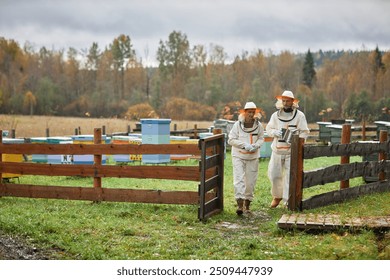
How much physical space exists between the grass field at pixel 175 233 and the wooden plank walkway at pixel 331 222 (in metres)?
0.08

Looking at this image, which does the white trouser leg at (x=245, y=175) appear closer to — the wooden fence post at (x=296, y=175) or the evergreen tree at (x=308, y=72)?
the wooden fence post at (x=296, y=175)

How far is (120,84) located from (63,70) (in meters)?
6.13

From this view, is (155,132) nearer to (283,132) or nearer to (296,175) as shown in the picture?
(283,132)

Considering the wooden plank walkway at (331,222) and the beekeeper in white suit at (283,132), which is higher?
the beekeeper in white suit at (283,132)

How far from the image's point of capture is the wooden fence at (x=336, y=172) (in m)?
9.06

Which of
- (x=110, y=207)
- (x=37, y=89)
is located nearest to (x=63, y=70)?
(x=37, y=89)

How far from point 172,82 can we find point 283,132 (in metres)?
42.7

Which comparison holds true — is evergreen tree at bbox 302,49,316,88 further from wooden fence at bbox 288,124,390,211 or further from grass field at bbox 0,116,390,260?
grass field at bbox 0,116,390,260

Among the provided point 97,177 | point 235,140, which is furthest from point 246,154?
point 97,177

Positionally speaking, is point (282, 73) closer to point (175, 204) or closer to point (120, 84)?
point (120, 84)

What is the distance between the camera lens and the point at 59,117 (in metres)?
38.3

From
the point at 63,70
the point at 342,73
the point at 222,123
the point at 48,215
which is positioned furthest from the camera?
the point at 63,70

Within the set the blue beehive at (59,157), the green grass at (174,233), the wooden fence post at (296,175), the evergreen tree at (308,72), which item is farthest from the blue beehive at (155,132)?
the evergreen tree at (308,72)

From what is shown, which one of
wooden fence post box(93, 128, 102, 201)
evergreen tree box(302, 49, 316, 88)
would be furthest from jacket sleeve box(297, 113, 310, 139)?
evergreen tree box(302, 49, 316, 88)
